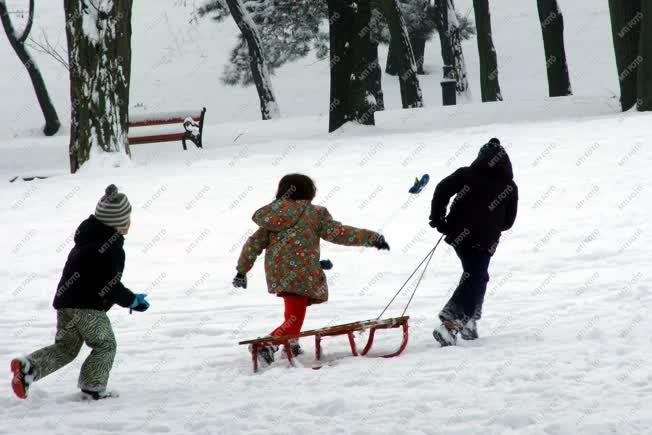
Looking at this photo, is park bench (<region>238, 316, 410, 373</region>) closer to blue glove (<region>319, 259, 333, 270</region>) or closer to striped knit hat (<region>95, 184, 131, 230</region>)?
blue glove (<region>319, 259, 333, 270</region>)

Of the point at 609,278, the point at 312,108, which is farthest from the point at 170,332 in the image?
the point at 312,108

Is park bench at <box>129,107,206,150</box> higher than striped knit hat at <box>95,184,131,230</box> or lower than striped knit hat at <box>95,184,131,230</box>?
lower

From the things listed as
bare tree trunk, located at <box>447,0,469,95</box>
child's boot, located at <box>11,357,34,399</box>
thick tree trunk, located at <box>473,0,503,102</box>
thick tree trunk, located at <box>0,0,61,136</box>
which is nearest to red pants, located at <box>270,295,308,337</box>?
child's boot, located at <box>11,357,34,399</box>

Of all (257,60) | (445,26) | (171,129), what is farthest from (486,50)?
(171,129)

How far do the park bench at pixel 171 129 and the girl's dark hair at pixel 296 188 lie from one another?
1095 cm

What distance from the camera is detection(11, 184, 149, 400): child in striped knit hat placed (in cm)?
570

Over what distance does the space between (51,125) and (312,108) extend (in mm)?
9373

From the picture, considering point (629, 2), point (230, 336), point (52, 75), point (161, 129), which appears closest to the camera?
point (230, 336)

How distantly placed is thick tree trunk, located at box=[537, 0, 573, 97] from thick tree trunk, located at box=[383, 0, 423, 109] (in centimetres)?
394

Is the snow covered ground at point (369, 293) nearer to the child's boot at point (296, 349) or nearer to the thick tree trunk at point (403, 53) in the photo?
the child's boot at point (296, 349)

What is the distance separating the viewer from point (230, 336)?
7.59m

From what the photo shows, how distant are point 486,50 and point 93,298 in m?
19.6

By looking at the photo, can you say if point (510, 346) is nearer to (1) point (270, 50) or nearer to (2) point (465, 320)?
(2) point (465, 320)

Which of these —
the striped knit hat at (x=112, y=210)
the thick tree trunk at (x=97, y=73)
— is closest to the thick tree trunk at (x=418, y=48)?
the thick tree trunk at (x=97, y=73)
